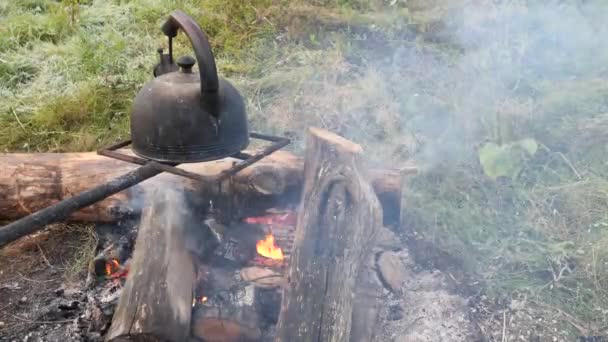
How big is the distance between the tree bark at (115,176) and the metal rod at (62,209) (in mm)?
1158

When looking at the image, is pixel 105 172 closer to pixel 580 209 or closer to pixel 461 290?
pixel 461 290

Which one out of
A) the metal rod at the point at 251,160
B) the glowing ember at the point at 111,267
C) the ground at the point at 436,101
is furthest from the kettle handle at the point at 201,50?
the ground at the point at 436,101

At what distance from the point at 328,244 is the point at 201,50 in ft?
3.51

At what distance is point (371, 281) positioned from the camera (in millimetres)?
2820

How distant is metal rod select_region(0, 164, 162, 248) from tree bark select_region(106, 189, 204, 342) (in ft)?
2.26

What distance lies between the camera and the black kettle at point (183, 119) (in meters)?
→ 1.81

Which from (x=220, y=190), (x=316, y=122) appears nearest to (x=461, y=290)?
(x=220, y=190)

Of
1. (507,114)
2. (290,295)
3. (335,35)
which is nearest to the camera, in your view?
(290,295)

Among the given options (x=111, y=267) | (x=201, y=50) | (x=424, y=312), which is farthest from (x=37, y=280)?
(x=424, y=312)

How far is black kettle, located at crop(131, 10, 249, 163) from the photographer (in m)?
1.81

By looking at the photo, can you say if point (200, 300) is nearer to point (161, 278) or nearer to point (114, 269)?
point (161, 278)

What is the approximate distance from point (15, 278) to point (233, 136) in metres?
2.20

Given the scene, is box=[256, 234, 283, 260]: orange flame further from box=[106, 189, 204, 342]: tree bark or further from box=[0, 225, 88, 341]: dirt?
box=[0, 225, 88, 341]: dirt

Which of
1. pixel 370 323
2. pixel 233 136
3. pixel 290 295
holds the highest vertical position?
pixel 233 136
